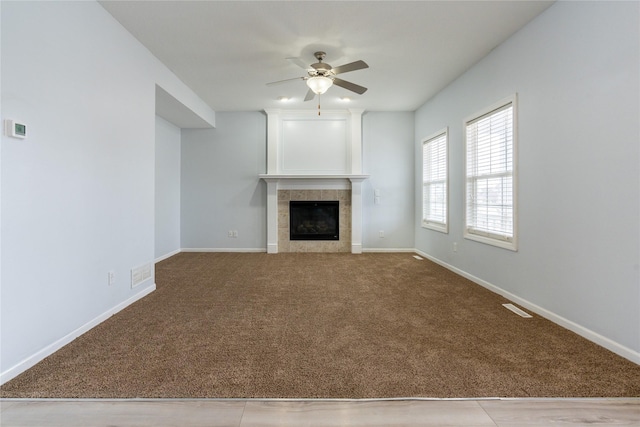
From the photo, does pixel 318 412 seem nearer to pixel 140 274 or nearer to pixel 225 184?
pixel 140 274

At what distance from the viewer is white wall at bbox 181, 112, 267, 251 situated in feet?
19.7

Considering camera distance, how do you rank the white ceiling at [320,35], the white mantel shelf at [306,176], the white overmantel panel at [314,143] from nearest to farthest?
the white ceiling at [320,35] → the white mantel shelf at [306,176] → the white overmantel panel at [314,143]

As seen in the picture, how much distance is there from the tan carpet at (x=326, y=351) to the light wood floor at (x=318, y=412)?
7 cm

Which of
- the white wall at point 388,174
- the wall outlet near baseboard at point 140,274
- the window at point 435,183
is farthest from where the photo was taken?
the white wall at point 388,174

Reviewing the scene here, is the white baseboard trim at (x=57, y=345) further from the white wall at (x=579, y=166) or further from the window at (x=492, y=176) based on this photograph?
the window at (x=492, y=176)

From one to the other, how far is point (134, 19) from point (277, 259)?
148 inches

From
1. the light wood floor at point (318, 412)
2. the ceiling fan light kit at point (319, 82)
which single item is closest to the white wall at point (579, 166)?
the light wood floor at point (318, 412)

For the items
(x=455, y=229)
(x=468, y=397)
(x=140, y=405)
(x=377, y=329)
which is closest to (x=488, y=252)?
(x=455, y=229)

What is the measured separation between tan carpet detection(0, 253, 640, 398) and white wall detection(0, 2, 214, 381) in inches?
10.9

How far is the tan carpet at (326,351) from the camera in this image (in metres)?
1.70

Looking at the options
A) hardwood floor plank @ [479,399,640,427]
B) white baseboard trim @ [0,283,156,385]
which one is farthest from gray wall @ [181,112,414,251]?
hardwood floor plank @ [479,399,640,427]

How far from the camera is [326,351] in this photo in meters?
2.11

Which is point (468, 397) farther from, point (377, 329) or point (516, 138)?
point (516, 138)

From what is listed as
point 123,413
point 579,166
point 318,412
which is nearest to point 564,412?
point 318,412
